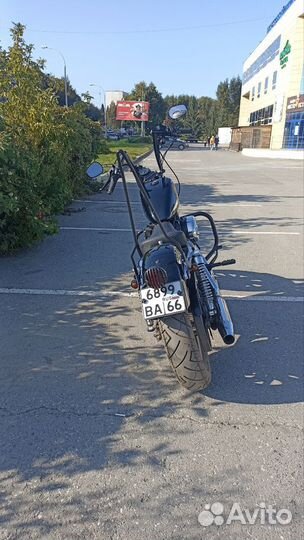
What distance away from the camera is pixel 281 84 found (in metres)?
37.1

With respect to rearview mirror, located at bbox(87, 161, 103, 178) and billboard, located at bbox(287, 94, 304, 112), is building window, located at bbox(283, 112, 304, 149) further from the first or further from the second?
rearview mirror, located at bbox(87, 161, 103, 178)

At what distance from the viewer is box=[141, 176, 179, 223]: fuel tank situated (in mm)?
3109

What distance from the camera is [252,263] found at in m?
5.61

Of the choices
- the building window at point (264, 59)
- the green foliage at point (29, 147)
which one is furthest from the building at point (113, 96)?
the green foliage at point (29, 147)

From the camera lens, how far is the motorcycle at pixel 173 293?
251 centimetres

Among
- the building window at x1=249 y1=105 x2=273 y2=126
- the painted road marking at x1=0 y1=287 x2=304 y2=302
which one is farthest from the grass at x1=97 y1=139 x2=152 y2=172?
the building window at x1=249 y1=105 x2=273 y2=126

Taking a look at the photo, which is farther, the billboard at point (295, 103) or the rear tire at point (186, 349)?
the billboard at point (295, 103)

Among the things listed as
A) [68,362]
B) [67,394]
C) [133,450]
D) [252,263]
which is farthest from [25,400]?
[252,263]

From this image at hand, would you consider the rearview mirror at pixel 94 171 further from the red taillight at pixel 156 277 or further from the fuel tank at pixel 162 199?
the red taillight at pixel 156 277

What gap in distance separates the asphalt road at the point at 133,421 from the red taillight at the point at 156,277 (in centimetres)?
86

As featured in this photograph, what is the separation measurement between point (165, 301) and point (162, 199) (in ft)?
3.34

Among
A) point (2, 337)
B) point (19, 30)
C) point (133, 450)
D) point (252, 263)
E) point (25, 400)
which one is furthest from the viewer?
point (19, 30)

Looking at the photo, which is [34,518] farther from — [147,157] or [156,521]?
[147,157]

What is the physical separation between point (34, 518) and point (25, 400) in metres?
0.92
